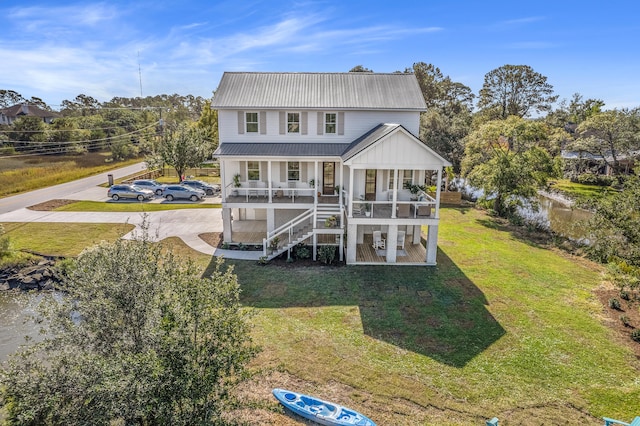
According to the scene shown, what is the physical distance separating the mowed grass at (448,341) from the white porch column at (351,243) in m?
0.66

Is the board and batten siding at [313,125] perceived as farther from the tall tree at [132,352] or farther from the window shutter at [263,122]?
the tall tree at [132,352]

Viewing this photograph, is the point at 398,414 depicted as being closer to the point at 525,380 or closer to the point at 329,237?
the point at 525,380

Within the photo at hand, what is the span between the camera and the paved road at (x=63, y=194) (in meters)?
31.2

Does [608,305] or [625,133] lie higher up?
[625,133]

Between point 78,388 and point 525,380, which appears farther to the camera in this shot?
point 525,380

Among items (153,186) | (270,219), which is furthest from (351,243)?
(153,186)

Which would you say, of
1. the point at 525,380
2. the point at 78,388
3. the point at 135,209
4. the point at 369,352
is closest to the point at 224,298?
the point at 78,388

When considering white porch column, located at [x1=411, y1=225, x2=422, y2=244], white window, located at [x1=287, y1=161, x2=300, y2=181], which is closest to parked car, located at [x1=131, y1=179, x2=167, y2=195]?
white window, located at [x1=287, y1=161, x2=300, y2=181]

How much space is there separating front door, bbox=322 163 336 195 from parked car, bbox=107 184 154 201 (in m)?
20.2

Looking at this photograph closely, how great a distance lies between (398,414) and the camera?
9266mm

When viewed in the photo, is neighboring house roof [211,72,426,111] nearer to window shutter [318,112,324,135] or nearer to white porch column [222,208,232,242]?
window shutter [318,112,324,135]

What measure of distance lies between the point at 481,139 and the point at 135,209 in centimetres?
2946

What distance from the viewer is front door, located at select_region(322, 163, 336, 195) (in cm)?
2250

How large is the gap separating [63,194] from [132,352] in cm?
3615
